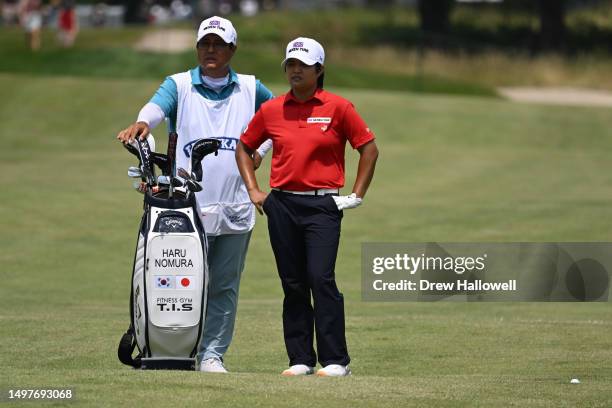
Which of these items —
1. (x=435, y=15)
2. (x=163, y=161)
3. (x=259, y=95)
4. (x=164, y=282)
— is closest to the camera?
(x=164, y=282)

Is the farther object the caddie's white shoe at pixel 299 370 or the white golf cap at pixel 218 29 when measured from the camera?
the white golf cap at pixel 218 29

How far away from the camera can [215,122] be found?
8367 mm

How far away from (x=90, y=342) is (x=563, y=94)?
1207 inches

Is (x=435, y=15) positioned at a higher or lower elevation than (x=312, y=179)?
higher

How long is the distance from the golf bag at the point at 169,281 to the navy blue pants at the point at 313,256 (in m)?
0.52

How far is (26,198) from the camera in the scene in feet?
66.5

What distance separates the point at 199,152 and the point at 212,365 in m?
1.33

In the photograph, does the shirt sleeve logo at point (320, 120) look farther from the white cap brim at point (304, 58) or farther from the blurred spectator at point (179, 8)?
the blurred spectator at point (179, 8)

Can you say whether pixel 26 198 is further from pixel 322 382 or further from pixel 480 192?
pixel 322 382

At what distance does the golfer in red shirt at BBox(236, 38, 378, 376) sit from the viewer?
25.9 ft

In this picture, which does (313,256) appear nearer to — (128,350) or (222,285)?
(222,285)

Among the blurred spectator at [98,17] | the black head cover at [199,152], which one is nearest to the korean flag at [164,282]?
the black head cover at [199,152]

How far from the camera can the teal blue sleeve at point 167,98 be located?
826 cm

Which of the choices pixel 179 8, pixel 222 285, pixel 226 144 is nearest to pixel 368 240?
pixel 222 285
